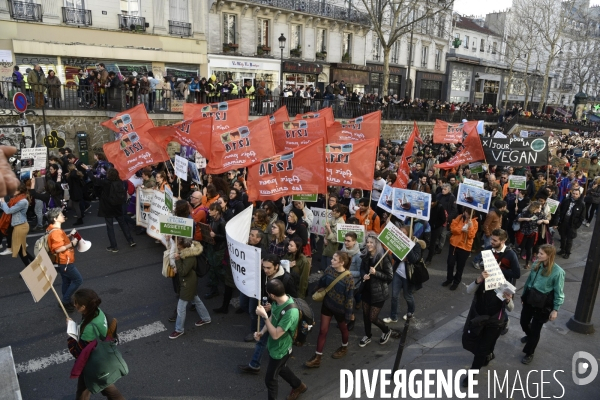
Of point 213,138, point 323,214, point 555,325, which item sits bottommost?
point 555,325

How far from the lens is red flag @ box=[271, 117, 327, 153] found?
1148 centimetres

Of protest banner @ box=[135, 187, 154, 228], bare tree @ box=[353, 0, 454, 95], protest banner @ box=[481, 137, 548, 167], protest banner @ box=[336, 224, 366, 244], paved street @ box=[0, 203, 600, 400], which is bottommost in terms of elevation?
paved street @ box=[0, 203, 600, 400]

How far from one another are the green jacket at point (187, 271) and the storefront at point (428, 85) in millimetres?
41181

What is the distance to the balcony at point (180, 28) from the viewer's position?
24.8m

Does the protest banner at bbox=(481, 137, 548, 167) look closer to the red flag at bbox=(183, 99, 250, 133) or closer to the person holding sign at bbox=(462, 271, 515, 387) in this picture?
the red flag at bbox=(183, 99, 250, 133)

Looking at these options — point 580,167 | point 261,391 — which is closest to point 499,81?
point 580,167

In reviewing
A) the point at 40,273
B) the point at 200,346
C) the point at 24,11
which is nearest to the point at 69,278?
the point at 40,273

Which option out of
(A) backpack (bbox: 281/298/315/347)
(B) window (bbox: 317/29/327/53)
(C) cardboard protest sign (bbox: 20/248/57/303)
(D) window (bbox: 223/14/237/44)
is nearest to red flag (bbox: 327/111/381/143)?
(A) backpack (bbox: 281/298/315/347)

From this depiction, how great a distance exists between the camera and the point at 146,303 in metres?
7.34

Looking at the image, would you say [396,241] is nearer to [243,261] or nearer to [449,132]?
[243,261]

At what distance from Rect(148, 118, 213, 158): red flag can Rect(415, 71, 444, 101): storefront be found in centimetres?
3700

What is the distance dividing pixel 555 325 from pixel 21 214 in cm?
895

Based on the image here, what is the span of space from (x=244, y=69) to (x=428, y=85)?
2346cm

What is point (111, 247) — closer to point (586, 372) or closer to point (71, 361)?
point (71, 361)
